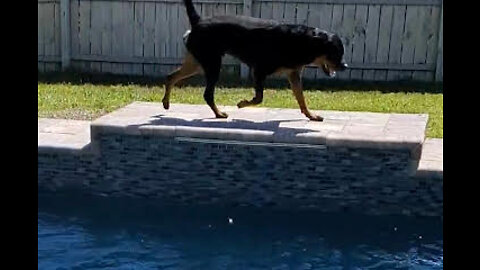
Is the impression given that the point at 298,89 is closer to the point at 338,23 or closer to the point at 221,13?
the point at 338,23

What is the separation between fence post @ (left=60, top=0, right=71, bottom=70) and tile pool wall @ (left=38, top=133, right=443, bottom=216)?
4790 mm

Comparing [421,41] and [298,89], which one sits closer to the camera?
[298,89]

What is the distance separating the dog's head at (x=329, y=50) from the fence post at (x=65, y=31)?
19.3ft

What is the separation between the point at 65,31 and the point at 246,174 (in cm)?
582

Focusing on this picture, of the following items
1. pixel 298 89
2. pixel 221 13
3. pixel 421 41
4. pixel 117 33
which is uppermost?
pixel 221 13

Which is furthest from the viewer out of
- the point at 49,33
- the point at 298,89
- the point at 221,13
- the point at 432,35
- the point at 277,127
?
the point at 49,33

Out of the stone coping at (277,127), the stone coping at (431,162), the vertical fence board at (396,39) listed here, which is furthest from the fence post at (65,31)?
the stone coping at (431,162)

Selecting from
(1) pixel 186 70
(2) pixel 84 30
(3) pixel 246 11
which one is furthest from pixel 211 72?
(2) pixel 84 30

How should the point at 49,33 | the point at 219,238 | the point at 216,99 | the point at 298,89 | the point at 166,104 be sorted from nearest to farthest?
the point at 219,238, the point at 298,89, the point at 166,104, the point at 216,99, the point at 49,33

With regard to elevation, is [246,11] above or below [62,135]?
above

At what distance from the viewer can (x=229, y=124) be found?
6297 mm

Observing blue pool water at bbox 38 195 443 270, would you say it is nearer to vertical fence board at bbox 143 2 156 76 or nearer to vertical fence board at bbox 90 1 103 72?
vertical fence board at bbox 143 2 156 76

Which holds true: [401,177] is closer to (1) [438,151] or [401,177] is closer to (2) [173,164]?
(1) [438,151]

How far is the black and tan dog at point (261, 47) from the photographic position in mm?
6035
